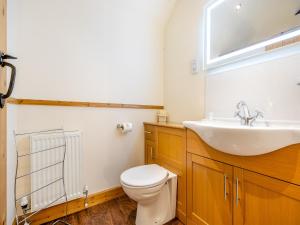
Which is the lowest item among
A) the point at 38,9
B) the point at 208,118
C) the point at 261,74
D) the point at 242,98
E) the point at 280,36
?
the point at 208,118

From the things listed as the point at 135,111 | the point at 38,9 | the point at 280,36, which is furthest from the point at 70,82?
the point at 280,36

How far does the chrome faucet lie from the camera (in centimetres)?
115

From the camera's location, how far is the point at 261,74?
3.85ft

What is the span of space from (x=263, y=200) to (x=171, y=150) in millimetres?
793

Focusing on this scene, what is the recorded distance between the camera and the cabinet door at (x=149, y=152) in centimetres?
184

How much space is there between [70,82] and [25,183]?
3.07 ft

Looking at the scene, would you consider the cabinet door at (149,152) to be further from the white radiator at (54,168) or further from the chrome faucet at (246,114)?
the chrome faucet at (246,114)

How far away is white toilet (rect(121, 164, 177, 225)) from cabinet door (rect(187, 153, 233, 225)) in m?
0.18

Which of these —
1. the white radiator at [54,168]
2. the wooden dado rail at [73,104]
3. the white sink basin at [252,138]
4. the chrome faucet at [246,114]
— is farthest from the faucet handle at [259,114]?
the white radiator at [54,168]

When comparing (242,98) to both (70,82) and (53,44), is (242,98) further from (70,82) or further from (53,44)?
(53,44)

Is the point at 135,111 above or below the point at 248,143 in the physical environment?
above

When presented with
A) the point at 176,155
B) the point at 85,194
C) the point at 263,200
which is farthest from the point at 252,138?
the point at 85,194

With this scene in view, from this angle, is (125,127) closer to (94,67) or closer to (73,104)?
(73,104)

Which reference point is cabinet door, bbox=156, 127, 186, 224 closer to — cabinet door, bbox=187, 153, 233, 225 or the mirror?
cabinet door, bbox=187, 153, 233, 225
